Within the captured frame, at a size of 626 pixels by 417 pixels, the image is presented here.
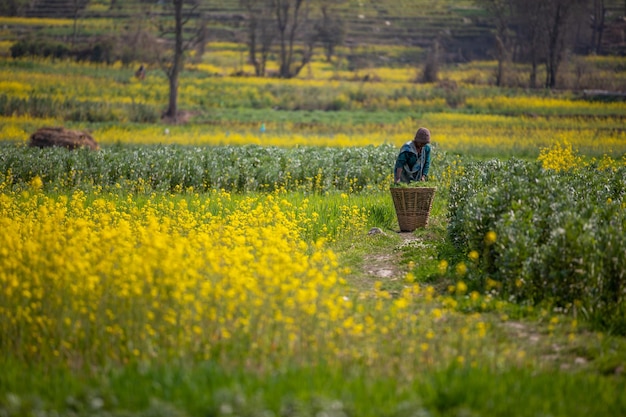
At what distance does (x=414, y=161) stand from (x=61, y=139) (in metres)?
11.8

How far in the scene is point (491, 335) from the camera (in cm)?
766

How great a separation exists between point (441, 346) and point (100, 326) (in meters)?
3.00

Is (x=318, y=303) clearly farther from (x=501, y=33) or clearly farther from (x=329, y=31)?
(x=501, y=33)

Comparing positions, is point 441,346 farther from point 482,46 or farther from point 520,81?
point 482,46

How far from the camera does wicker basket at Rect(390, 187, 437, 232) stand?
13008 mm

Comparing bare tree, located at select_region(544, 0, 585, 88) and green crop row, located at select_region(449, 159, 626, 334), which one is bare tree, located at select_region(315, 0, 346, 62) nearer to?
bare tree, located at select_region(544, 0, 585, 88)

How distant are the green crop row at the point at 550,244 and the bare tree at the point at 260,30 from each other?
44967 millimetres

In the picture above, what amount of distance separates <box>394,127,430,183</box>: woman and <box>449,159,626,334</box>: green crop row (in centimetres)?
201

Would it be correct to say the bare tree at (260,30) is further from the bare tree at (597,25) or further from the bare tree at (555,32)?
the bare tree at (597,25)

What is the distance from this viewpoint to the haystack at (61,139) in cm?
2192

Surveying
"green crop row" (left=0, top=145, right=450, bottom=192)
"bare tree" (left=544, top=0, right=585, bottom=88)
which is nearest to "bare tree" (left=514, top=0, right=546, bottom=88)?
"bare tree" (left=544, top=0, right=585, bottom=88)

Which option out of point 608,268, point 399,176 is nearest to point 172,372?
point 608,268

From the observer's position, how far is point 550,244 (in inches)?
347

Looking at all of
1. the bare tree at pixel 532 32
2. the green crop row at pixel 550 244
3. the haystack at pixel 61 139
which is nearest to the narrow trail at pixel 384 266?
the green crop row at pixel 550 244
